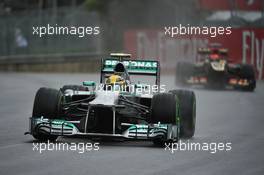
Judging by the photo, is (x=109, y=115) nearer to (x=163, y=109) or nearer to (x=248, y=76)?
(x=163, y=109)

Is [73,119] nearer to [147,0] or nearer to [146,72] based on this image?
[146,72]

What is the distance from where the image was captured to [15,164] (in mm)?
11422

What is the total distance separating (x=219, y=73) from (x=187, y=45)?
36.8ft

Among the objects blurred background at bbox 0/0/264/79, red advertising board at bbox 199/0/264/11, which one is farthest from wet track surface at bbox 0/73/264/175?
red advertising board at bbox 199/0/264/11

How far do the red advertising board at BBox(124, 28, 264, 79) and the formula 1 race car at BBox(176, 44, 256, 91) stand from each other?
720 centimetres

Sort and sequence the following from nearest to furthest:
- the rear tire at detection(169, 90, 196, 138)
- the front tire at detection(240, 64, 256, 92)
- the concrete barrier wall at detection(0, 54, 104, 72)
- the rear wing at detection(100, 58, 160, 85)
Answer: the rear tire at detection(169, 90, 196, 138) → the rear wing at detection(100, 58, 160, 85) → the front tire at detection(240, 64, 256, 92) → the concrete barrier wall at detection(0, 54, 104, 72)

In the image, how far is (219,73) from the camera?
29391 millimetres

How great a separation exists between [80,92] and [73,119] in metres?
0.59

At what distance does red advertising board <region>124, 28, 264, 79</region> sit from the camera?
1473 inches

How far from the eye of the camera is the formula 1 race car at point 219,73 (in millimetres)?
29266

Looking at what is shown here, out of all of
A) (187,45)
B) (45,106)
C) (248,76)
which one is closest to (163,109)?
(45,106)

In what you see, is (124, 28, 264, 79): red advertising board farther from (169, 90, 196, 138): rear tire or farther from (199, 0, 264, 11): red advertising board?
(169, 90, 196, 138): rear tire

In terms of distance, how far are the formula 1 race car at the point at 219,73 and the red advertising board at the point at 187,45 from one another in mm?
7204

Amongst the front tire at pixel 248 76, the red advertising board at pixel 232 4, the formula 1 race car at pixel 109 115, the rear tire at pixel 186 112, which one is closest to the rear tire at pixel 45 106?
the formula 1 race car at pixel 109 115
